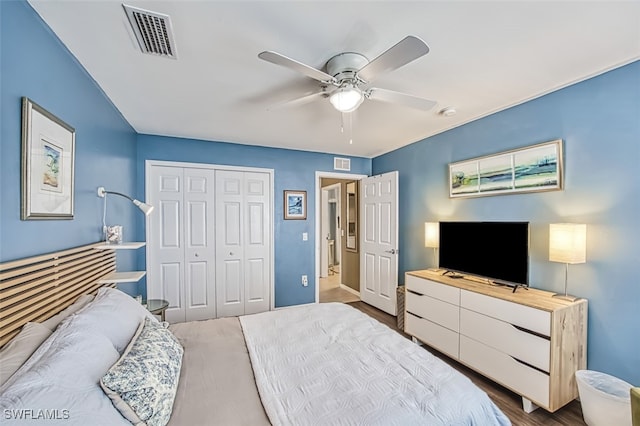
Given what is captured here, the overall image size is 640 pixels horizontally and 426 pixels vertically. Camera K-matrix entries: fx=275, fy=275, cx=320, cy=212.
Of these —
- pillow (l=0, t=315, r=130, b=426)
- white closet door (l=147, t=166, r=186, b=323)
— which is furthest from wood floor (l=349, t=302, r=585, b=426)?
white closet door (l=147, t=166, r=186, b=323)

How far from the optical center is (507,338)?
6.93 ft

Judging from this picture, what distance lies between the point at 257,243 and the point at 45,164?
8.91 ft

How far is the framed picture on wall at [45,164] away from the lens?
1.22m

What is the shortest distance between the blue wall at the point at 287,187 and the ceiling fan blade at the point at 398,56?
2574 millimetres

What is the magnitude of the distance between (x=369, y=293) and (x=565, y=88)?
3.32m

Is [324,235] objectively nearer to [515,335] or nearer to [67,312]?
[515,335]

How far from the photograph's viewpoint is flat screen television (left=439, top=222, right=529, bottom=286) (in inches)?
89.4

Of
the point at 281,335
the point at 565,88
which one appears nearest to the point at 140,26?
the point at 281,335

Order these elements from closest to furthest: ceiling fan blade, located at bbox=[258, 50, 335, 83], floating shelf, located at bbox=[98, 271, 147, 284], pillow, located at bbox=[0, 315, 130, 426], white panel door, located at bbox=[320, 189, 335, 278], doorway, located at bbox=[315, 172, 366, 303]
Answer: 1. pillow, located at bbox=[0, 315, 130, 426]
2. ceiling fan blade, located at bbox=[258, 50, 335, 83]
3. floating shelf, located at bbox=[98, 271, 147, 284]
4. doorway, located at bbox=[315, 172, 366, 303]
5. white panel door, located at bbox=[320, 189, 335, 278]

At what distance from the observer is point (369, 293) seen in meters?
4.31

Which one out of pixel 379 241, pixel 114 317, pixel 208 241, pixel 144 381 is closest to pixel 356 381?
pixel 144 381

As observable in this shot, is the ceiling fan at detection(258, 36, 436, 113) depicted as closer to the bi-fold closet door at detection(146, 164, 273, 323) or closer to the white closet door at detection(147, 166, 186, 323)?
the bi-fold closet door at detection(146, 164, 273, 323)

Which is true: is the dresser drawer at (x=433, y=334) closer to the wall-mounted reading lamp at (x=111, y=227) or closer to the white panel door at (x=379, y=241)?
the white panel door at (x=379, y=241)

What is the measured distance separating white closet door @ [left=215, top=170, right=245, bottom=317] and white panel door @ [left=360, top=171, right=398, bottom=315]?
6.20ft
